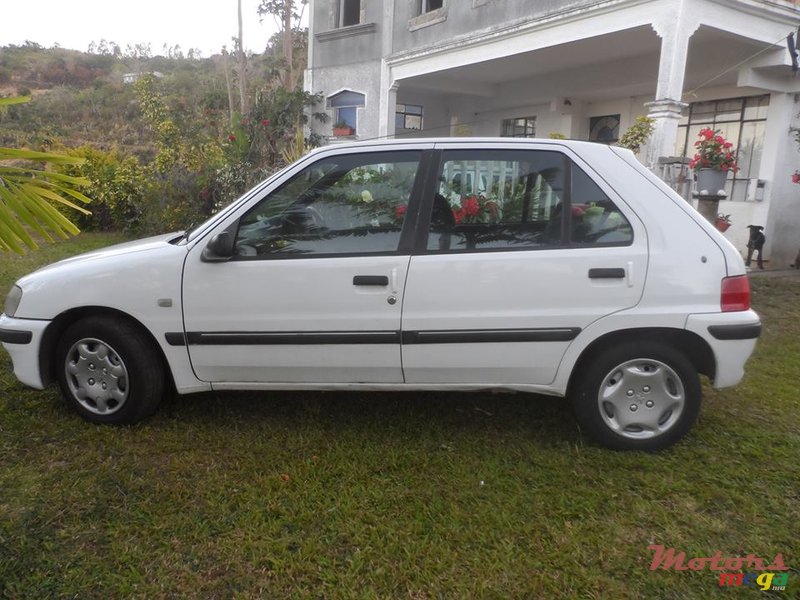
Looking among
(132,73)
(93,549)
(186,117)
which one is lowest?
(93,549)

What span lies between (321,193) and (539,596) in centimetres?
224

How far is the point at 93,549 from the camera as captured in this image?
251cm

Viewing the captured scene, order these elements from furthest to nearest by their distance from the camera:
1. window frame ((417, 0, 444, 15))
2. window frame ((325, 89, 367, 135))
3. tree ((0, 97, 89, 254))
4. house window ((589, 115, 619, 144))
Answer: window frame ((325, 89, 367, 135)), window frame ((417, 0, 444, 15)), house window ((589, 115, 619, 144)), tree ((0, 97, 89, 254))

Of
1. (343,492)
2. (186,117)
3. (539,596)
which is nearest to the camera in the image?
(539,596)

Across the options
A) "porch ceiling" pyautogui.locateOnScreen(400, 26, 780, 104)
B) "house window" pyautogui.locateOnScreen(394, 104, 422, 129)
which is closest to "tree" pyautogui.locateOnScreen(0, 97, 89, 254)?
"porch ceiling" pyautogui.locateOnScreen(400, 26, 780, 104)

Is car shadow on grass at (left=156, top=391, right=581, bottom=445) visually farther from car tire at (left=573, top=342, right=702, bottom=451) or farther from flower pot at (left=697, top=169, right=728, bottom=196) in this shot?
flower pot at (left=697, top=169, right=728, bottom=196)

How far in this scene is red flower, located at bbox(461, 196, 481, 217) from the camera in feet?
10.7

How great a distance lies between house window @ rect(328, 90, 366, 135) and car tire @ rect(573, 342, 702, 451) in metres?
10.9

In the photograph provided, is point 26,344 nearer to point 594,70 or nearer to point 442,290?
point 442,290

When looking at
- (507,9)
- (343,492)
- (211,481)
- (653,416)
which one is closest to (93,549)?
(211,481)

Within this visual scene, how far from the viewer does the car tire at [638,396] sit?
125 inches

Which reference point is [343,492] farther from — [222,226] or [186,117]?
[186,117]

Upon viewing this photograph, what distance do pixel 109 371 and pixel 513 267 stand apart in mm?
2350

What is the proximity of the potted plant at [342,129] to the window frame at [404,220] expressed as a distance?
10187 millimetres
